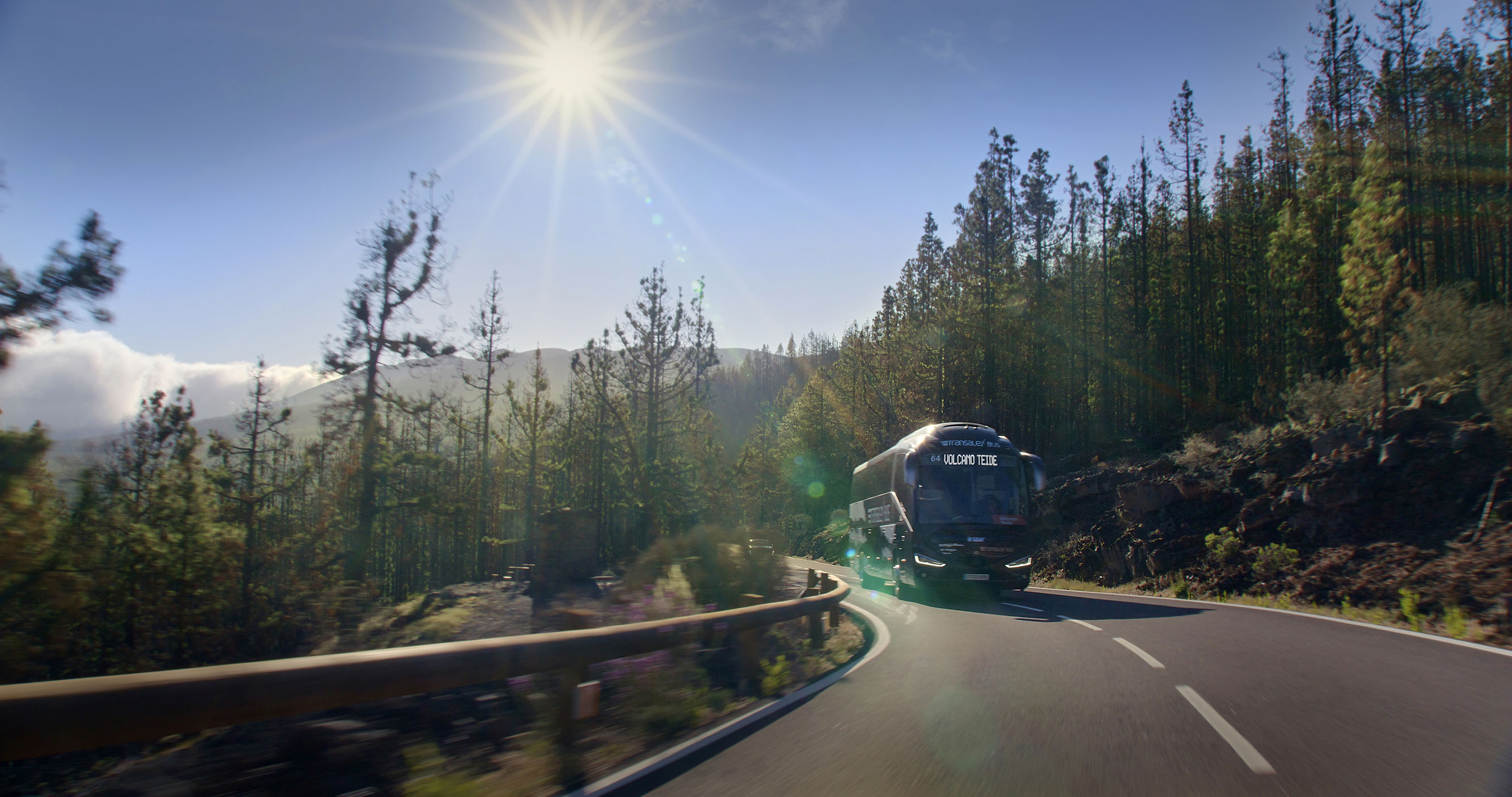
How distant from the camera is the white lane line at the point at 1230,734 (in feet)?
15.1

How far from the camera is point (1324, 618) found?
41.1ft

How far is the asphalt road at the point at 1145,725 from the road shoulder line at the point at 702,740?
0.16m

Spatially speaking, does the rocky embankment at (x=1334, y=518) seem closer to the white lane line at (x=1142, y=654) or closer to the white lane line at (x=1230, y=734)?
the white lane line at (x=1142, y=654)

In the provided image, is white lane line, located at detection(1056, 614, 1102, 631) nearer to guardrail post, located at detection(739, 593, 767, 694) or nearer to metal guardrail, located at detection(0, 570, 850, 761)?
guardrail post, located at detection(739, 593, 767, 694)

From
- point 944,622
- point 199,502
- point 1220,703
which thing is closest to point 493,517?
point 199,502

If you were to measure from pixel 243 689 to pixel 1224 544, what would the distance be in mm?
21209

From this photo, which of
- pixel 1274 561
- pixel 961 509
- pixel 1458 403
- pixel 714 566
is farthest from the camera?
pixel 961 509

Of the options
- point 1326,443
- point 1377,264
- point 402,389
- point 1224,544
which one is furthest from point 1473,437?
point 402,389

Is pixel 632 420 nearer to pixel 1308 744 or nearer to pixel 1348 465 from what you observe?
pixel 1348 465

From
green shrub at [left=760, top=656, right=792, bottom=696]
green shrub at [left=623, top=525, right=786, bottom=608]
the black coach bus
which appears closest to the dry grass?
green shrub at [left=760, top=656, right=792, bottom=696]

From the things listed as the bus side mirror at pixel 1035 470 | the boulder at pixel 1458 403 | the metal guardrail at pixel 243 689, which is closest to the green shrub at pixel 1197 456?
the boulder at pixel 1458 403

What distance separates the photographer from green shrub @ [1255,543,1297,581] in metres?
16.9

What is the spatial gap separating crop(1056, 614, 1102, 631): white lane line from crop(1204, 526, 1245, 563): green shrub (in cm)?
749

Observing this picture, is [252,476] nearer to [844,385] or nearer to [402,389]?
[402,389]
